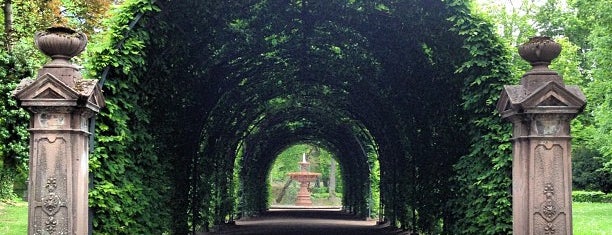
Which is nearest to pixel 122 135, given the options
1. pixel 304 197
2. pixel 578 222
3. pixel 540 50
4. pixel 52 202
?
pixel 52 202

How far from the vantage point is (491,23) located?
9.77m

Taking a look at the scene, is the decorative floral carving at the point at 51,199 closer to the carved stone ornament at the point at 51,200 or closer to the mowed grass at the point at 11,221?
the carved stone ornament at the point at 51,200

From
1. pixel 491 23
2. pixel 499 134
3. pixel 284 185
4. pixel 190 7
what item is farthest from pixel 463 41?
pixel 284 185

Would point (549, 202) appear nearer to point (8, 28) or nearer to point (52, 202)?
point (52, 202)

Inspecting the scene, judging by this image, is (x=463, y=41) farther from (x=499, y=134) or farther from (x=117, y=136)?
(x=117, y=136)

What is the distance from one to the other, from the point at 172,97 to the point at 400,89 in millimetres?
5357

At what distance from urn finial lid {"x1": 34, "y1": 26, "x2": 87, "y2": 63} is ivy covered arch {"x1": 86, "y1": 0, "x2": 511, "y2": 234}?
1405 millimetres

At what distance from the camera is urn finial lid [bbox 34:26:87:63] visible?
7.25 metres

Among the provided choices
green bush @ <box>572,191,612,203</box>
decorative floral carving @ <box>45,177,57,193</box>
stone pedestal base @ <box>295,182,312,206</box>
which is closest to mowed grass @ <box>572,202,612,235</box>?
green bush @ <box>572,191,612,203</box>

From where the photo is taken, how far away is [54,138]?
7160 mm

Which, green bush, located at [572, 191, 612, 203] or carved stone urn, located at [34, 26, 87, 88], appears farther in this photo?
green bush, located at [572, 191, 612, 203]

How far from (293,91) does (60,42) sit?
47.2ft

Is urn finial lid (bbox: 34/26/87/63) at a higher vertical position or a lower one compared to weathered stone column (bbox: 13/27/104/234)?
higher

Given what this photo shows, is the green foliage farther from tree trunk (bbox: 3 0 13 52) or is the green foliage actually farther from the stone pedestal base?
the stone pedestal base
